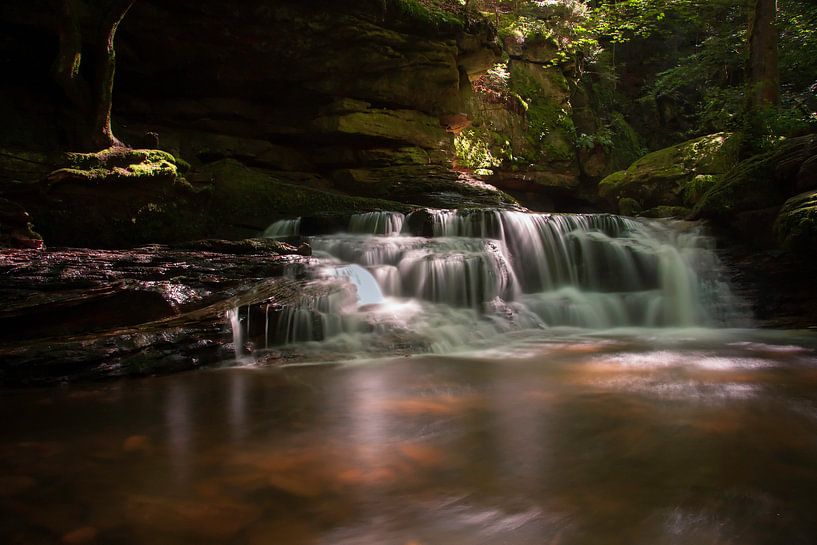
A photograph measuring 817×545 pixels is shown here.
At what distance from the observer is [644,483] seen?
2.12 meters

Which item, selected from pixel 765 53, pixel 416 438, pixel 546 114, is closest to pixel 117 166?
pixel 416 438

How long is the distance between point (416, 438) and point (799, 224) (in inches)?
288

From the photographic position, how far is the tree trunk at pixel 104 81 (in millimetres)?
8227

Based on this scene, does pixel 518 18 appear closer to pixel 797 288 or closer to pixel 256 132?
pixel 256 132

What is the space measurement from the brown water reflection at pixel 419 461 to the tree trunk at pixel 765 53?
1014 centimetres

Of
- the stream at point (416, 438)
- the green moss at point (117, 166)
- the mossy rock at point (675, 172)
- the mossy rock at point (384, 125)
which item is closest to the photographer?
the stream at point (416, 438)

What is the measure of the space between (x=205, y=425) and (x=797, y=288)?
8.76 meters

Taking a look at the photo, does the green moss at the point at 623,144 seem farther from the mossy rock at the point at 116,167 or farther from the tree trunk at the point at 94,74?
the tree trunk at the point at 94,74

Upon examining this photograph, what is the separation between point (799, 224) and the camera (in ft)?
23.5

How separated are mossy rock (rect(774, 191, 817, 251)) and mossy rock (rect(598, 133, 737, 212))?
523 cm

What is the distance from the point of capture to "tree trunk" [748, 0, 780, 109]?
11.5 metres

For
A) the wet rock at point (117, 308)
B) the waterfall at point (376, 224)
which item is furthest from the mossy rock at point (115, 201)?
the waterfall at point (376, 224)

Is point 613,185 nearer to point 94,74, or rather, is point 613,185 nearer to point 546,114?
point 546,114

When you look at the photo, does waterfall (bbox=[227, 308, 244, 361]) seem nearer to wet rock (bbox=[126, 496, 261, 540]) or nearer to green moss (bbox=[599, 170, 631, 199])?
wet rock (bbox=[126, 496, 261, 540])
